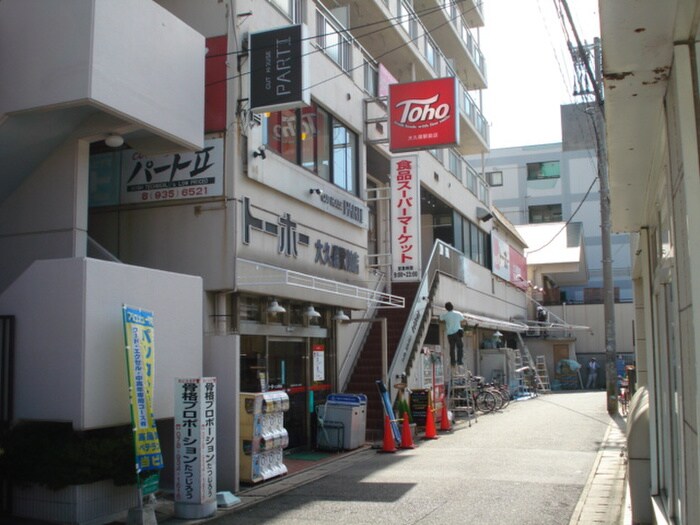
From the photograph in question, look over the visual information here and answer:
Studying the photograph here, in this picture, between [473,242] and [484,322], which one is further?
[473,242]

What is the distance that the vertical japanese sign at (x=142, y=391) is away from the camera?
28.7 feet

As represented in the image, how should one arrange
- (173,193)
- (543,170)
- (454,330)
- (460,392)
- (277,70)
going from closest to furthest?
(277,70), (173,193), (454,330), (460,392), (543,170)

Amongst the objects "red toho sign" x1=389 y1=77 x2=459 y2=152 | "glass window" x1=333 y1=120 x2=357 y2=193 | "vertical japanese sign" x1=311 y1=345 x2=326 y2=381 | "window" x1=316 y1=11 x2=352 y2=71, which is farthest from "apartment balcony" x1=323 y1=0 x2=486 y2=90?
"vertical japanese sign" x1=311 y1=345 x2=326 y2=381

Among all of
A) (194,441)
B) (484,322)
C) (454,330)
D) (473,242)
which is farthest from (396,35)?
(194,441)

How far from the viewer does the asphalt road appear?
30.3 feet

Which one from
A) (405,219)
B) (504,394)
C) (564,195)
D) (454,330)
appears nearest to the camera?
(454,330)

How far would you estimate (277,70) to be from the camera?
12.7 metres

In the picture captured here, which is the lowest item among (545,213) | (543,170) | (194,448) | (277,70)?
(194,448)

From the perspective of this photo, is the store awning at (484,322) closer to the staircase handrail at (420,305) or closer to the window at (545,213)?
the staircase handrail at (420,305)

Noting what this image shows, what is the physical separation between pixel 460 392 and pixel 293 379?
321 inches

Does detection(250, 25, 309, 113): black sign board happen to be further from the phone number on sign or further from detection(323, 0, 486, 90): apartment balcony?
detection(323, 0, 486, 90): apartment balcony

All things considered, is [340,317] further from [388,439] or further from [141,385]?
[141,385]

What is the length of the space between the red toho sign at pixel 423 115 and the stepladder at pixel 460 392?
6791 millimetres

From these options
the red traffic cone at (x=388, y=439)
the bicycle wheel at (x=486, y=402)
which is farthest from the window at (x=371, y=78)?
the bicycle wheel at (x=486, y=402)
